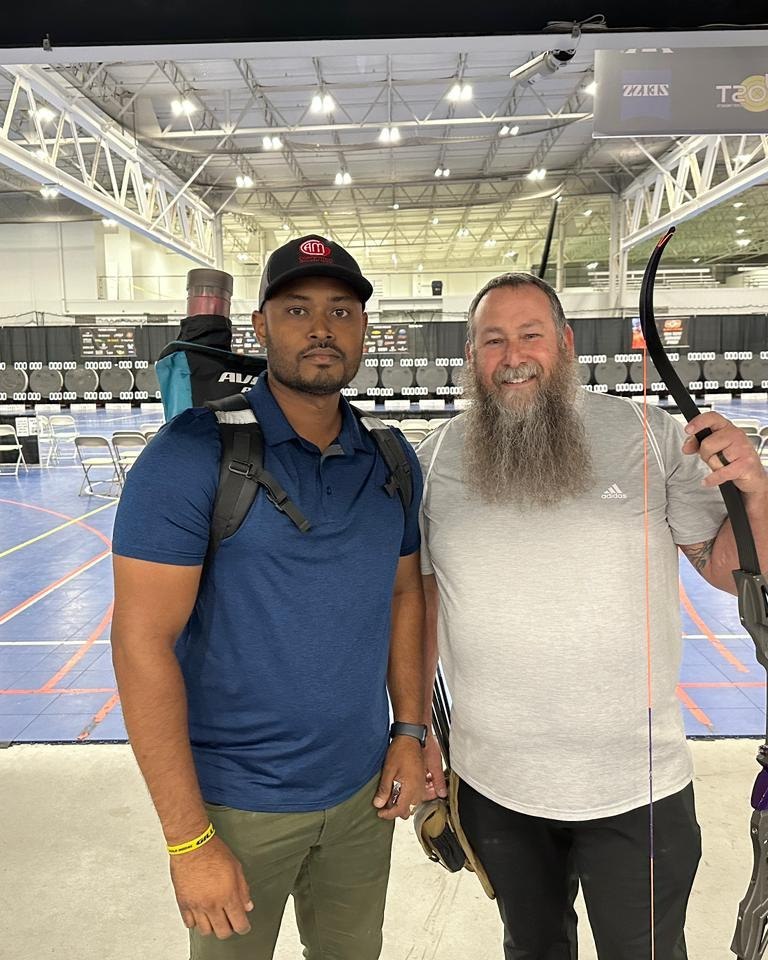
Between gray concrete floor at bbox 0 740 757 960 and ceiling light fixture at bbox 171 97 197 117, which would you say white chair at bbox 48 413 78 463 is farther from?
gray concrete floor at bbox 0 740 757 960

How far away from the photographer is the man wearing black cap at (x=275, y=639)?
4.35 ft

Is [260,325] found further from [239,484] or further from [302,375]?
[239,484]

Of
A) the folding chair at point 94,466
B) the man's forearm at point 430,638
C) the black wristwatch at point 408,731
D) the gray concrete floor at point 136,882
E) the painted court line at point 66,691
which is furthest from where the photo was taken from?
the folding chair at point 94,466

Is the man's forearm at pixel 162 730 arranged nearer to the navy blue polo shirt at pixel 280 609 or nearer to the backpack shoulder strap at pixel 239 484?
the navy blue polo shirt at pixel 280 609

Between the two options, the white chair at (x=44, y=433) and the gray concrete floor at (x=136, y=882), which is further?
the white chair at (x=44, y=433)

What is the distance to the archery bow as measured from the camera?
1.42m

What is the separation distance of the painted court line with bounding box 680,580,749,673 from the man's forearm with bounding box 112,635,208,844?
14.2ft

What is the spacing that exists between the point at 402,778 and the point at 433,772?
0.18 meters

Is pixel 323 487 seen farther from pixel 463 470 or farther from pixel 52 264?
pixel 52 264

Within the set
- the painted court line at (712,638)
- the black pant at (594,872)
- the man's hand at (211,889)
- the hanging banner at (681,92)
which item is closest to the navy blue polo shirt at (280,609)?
the man's hand at (211,889)

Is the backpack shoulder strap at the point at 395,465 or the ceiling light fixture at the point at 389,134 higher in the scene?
the ceiling light fixture at the point at 389,134

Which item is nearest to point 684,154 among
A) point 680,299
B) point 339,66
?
point 339,66

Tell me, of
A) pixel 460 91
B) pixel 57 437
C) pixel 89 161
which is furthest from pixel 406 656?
pixel 89 161

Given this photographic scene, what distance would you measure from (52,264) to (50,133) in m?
8.58
